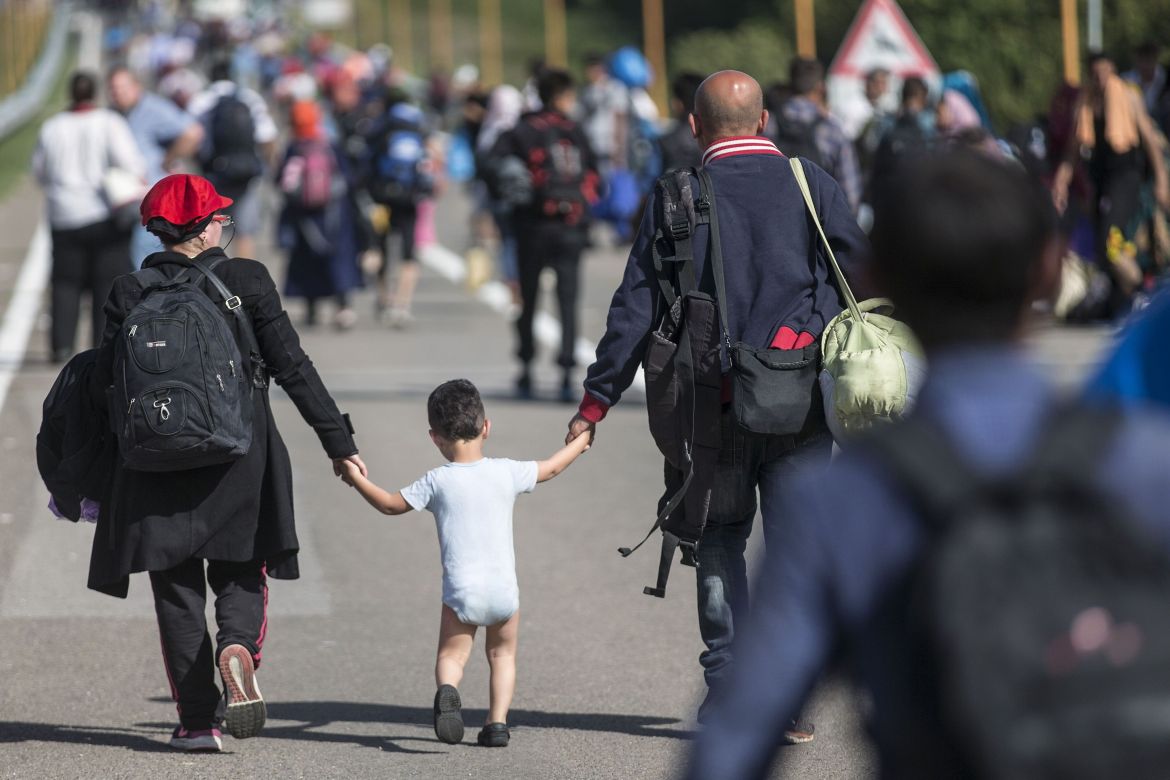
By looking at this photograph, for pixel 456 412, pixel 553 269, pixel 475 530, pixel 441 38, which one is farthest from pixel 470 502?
pixel 441 38

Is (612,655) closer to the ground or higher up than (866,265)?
closer to the ground

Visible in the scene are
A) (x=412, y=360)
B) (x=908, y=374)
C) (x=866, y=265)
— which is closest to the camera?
(x=866, y=265)

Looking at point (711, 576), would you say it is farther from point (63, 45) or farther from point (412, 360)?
point (63, 45)

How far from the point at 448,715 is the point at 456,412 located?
0.80 metres

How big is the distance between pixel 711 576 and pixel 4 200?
29268 millimetres

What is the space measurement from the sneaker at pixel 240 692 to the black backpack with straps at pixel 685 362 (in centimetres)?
105

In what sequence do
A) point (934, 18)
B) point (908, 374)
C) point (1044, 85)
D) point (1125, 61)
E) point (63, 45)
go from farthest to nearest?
1. point (63, 45)
2. point (934, 18)
3. point (1044, 85)
4. point (1125, 61)
5. point (908, 374)

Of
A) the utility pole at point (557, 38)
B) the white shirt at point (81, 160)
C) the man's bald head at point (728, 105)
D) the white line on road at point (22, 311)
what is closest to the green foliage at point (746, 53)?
the utility pole at point (557, 38)

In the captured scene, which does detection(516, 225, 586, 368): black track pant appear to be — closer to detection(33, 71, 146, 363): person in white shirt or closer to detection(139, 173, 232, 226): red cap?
detection(33, 71, 146, 363): person in white shirt

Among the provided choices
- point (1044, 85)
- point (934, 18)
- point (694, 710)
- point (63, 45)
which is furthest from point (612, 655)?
point (63, 45)

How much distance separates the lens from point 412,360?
15141 mm

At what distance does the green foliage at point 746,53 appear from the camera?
5223cm

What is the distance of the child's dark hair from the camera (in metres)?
5.50

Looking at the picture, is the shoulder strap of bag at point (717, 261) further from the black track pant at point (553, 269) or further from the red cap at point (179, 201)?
the black track pant at point (553, 269)
